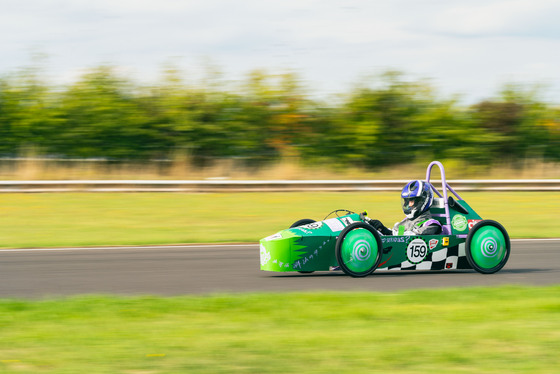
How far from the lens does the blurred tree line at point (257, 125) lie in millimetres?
24406

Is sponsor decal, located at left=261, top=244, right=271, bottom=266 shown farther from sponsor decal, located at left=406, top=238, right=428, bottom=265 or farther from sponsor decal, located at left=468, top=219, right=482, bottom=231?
sponsor decal, located at left=468, top=219, right=482, bottom=231

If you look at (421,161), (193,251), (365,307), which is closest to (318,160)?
(421,161)

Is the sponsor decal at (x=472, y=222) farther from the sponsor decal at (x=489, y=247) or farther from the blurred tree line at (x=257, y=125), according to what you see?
the blurred tree line at (x=257, y=125)

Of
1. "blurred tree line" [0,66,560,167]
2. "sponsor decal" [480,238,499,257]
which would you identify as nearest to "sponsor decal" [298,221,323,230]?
"sponsor decal" [480,238,499,257]

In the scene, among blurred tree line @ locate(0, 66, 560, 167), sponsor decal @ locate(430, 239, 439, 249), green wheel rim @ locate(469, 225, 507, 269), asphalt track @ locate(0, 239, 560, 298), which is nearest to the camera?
asphalt track @ locate(0, 239, 560, 298)

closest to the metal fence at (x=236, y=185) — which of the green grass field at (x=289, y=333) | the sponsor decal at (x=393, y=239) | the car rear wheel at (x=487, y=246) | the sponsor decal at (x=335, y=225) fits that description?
the car rear wheel at (x=487, y=246)

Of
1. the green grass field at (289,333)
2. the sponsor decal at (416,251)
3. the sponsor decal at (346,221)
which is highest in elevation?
the sponsor decal at (346,221)

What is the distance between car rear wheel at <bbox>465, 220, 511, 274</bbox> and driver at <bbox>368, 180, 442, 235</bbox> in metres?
0.46

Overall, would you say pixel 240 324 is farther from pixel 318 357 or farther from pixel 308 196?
pixel 308 196

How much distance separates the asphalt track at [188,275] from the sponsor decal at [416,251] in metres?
0.25

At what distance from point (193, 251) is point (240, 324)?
556 centimetres

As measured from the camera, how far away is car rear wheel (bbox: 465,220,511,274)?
8977 mm

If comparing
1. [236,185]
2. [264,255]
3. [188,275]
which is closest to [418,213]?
[264,255]

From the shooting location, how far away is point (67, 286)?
8453 millimetres
